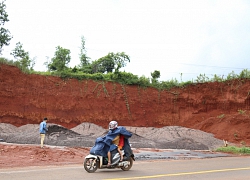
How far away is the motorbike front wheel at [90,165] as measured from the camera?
35.3 feet

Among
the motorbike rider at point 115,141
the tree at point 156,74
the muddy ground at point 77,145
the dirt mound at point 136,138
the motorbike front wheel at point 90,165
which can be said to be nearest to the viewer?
the motorbike front wheel at point 90,165

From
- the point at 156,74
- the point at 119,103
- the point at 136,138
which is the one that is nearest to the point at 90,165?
the point at 136,138

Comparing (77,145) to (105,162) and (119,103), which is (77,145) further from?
(119,103)

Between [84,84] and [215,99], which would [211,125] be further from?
[84,84]

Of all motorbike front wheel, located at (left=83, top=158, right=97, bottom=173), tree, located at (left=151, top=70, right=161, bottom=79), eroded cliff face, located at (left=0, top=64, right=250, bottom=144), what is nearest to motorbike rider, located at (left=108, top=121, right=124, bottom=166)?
motorbike front wheel, located at (left=83, top=158, right=97, bottom=173)

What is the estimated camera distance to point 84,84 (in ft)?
133

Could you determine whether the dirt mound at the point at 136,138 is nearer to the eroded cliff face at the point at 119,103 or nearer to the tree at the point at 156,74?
the eroded cliff face at the point at 119,103

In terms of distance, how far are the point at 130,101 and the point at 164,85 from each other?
18.4 ft

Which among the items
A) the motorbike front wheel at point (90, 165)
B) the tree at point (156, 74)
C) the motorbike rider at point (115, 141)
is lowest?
the motorbike front wheel at point (90, 165)

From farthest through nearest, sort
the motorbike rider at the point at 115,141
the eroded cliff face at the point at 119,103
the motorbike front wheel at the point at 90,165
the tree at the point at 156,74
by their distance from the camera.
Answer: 1. the tree at the point at 156,74
2. the eroded cliff face at the point at 119,103
3. the motorbike rider at the point at 115,141
4. the motorbike front wheel at the point at 90,165

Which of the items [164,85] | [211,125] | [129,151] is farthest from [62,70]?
[129,151]

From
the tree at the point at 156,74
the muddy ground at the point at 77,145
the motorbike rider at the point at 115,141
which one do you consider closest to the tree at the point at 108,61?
the tree at the point at 156,74

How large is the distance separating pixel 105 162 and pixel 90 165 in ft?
1.70

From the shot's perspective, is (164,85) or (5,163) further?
(164,85)
